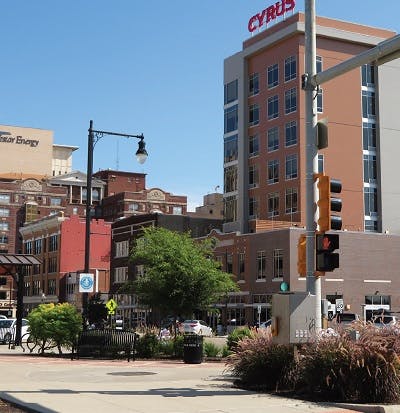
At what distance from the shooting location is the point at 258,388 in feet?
49.8

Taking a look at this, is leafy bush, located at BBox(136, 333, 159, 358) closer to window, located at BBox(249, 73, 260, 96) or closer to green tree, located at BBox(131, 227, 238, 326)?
green tree, located at BBox(131, 227, 238, 326)

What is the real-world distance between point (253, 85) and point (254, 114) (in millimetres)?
3161

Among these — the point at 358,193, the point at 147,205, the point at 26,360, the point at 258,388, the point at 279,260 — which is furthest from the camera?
the point at 147,205

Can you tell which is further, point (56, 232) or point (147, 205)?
point (147, 205)

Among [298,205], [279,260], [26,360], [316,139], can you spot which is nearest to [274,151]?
[298,205]

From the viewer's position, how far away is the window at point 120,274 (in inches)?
3469

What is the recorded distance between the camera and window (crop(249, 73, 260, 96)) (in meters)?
76.0

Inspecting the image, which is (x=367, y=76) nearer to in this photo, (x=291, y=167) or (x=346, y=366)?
(x=291, y=167)

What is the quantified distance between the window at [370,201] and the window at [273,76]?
14217 millimetres

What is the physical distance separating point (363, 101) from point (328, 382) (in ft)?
207

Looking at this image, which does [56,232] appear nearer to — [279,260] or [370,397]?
[279,260]

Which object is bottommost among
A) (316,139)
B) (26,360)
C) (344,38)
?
(26,360)

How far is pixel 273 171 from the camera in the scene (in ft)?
240

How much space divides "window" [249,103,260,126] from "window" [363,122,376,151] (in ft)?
36.4
